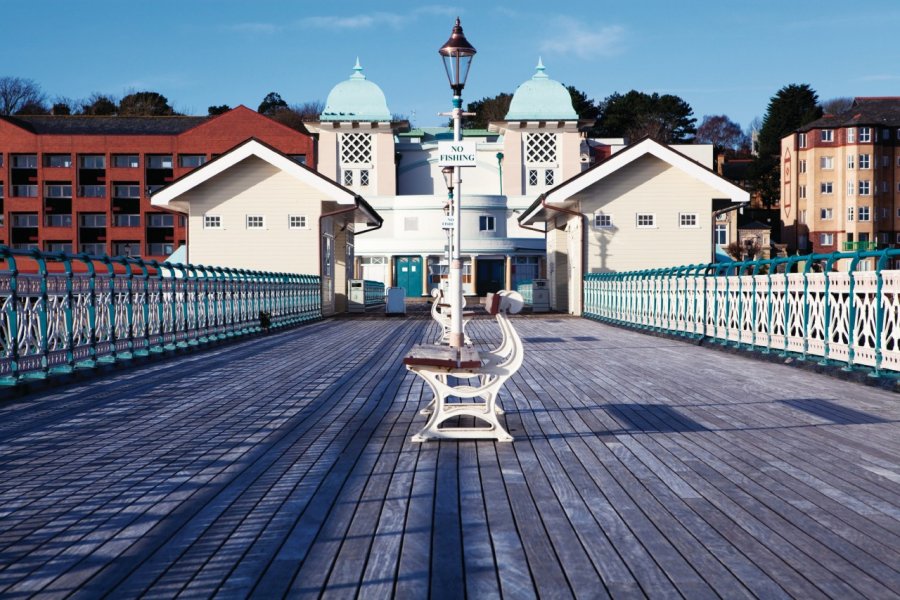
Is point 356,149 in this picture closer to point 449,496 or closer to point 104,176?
point 104,176

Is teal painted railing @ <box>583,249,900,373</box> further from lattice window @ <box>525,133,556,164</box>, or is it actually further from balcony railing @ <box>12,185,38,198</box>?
balcony railing @ <box>12,185,38,198</box>

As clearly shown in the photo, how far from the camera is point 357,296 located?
36438mm

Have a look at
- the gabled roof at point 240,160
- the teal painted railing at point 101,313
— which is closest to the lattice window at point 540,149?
the gabled roof at point 240,160

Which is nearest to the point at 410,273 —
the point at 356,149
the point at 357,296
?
the point at 356,149

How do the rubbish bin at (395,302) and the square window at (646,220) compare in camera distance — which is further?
the rubbish bin at (395,302)

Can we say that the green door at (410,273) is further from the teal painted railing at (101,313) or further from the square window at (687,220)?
the teal painted railing at (101,313)

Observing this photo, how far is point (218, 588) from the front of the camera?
3.54m

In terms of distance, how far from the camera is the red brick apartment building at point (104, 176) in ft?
220

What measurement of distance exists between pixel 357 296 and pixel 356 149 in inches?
1095

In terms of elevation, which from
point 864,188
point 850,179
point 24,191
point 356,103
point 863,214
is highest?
point 356,103

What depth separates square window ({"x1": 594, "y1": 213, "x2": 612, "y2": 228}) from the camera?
103 feet

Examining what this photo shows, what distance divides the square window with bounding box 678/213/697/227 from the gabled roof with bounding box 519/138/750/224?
120 centimetres

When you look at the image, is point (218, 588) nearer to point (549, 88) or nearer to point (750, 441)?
point (750, 441)

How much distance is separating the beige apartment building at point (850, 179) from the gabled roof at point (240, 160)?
57.1m
